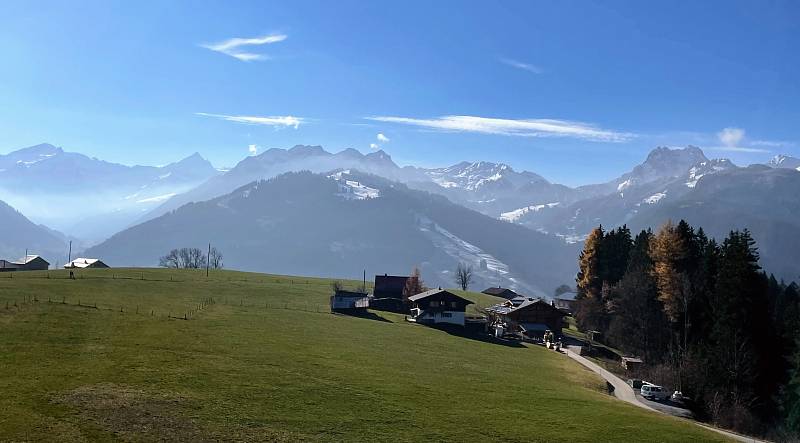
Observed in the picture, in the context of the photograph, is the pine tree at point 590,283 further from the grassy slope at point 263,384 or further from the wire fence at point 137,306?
the wire fence at point 137,306

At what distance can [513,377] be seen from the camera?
58.0 m

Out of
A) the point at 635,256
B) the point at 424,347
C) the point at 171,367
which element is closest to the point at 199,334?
the point at 171,367

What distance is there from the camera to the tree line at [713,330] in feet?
216

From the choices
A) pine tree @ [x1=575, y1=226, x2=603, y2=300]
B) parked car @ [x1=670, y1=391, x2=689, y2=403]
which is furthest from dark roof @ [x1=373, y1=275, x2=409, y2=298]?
parked car @ [x1=670, y1=391, x2=689, y2=403]

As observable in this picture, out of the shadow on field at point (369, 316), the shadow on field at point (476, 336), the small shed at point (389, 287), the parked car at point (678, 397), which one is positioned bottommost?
the parked car at point (678, 397)

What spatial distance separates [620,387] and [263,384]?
42.4m

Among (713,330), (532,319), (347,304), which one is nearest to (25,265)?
(347,304)

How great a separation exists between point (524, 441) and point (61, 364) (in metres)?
31.6

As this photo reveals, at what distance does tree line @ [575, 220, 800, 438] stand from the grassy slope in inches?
560

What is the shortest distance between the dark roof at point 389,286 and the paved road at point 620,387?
39.8 m

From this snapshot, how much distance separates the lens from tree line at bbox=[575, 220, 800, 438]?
6588 centimetres

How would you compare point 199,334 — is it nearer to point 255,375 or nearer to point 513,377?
point 255,375

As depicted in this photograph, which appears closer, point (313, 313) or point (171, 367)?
point (171, 367)

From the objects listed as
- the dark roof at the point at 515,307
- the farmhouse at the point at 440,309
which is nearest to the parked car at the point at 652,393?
the farmhouse at the point at 440,309
